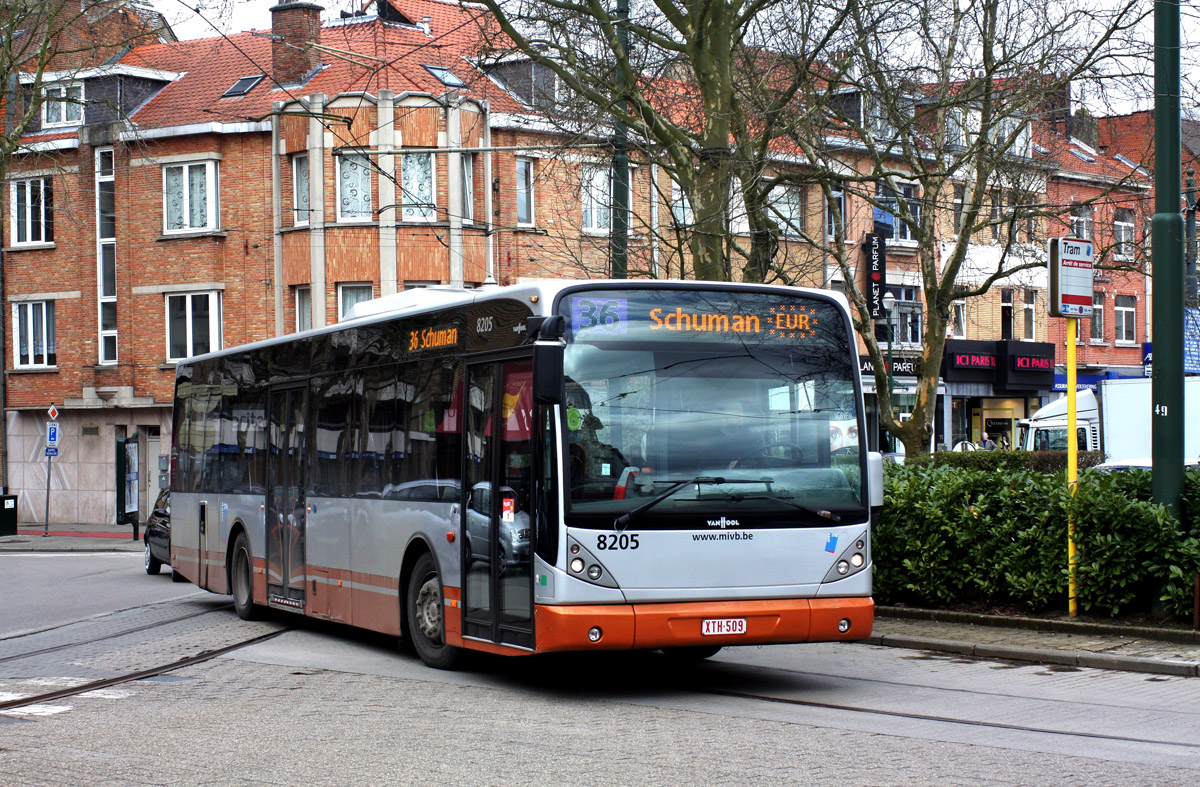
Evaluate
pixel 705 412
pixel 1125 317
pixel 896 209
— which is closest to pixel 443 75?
pixel 896 209

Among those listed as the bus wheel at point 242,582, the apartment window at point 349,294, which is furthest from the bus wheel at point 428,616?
the apartment window at point 349,294

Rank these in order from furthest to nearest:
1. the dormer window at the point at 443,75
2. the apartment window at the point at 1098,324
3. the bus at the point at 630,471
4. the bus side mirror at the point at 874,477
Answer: the apartment window at the point at 1098,324 → the dormer window at the point at 443,75 → the bus side mirror at the point at 874,477 → the bus at the point at 630,471

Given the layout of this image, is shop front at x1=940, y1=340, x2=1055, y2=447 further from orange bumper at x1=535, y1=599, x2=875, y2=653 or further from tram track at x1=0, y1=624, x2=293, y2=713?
orange bumper at x1=535, y1=599, x2=875, y2=653

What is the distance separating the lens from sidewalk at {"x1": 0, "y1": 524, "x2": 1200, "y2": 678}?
36.1ft

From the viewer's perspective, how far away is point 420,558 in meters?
11.5

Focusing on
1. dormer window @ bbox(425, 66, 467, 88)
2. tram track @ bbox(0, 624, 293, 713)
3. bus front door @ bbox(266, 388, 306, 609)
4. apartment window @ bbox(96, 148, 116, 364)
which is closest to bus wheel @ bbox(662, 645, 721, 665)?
bus front door @ bbox(266, 388, 306, 609)

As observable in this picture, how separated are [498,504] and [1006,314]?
1548 inches

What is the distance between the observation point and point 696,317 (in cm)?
1003

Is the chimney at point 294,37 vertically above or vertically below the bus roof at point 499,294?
above

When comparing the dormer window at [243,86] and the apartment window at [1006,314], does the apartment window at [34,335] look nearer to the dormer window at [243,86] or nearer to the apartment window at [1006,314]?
the dormer window at [243,86]

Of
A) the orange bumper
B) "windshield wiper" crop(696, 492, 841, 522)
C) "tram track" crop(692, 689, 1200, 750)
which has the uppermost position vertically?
"windshield wiper" crop(696, 492, 841, 522)

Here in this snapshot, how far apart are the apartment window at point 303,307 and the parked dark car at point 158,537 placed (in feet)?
39.6

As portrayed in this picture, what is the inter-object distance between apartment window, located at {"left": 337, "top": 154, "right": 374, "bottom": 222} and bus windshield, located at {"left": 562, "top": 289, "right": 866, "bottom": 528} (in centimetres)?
2484

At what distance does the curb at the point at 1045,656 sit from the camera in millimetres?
10688
